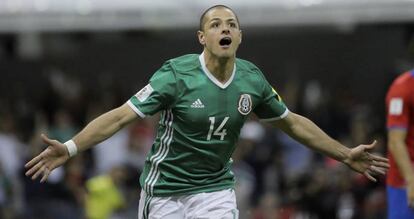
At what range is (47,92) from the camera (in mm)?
20969

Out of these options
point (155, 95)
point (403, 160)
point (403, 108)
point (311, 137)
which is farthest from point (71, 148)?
point (403, 108)

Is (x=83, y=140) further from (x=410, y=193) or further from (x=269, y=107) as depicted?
(x=410, y=193)

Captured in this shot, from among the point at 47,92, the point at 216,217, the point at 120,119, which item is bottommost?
the point at 216,217

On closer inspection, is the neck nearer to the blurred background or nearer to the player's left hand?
the player's left hand

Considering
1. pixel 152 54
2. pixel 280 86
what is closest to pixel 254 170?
pixel 280 86

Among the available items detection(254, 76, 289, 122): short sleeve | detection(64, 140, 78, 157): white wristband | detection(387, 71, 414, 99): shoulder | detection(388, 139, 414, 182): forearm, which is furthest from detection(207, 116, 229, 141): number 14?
detection(387, 71, 414, 99): shoulder

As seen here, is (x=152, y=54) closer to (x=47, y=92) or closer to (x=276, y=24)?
(x=47, y=92)

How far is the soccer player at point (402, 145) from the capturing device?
10516 millimetres

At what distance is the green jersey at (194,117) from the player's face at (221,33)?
0.56ft

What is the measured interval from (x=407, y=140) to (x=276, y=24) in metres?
8.41

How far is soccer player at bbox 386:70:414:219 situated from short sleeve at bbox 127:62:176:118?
2158mm

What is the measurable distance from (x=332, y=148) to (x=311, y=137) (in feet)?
0.59

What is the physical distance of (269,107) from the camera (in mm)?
9734

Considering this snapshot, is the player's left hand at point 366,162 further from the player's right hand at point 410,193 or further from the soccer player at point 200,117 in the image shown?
the soccer player at point 200,117
